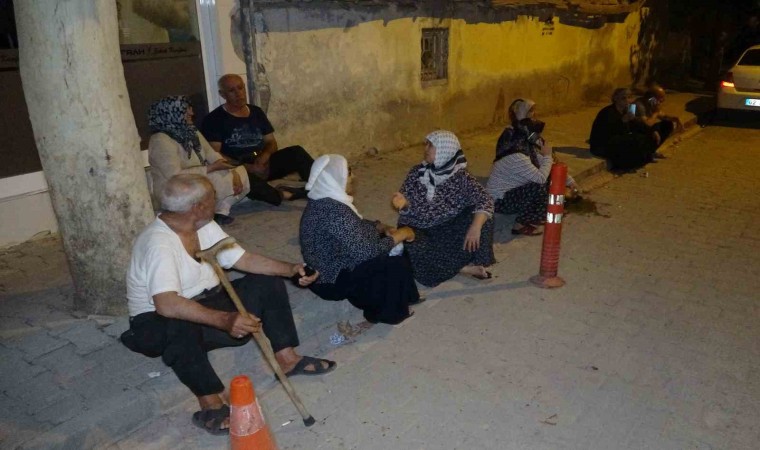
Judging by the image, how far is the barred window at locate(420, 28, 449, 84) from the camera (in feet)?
32.2

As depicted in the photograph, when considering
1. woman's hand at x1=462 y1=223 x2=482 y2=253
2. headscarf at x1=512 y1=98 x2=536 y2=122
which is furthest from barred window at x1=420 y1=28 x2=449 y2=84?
woman's hand at x1=462 y1=223 x2=482 y2=253

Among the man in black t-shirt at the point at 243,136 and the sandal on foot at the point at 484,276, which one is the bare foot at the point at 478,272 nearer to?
the sandal on foot at the point at 484,276

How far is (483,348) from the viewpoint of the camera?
4.05 meters

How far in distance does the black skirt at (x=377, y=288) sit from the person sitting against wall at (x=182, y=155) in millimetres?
1543

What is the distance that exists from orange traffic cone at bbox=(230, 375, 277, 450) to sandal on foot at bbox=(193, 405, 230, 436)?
50 centimetres

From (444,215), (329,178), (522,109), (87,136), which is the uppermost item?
(87,136)

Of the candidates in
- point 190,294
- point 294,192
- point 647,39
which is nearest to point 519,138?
point 294,192

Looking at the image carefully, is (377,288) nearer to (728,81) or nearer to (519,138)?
(519,138)

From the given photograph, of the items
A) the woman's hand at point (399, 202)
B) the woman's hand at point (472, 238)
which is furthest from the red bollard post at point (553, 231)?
the woman's hand at point (399, 202)

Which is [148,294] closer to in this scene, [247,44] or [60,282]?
[60,282]

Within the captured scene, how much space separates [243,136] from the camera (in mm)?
6254

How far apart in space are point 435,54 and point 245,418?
847 centimetres

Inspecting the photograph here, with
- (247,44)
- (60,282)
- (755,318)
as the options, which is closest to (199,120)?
(247,44)

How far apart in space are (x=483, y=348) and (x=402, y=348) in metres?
0.56
